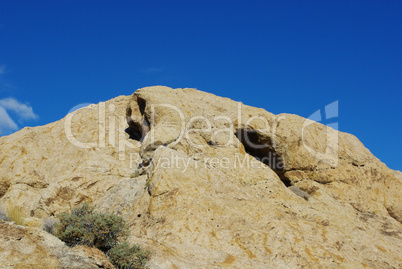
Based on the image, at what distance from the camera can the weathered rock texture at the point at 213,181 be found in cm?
1334

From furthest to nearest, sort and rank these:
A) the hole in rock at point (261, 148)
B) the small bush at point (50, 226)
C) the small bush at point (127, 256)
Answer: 1. the hole in rock at point (261, 148)
2. the small bush at point (50, 226)
3. the small bush at point (127, 256)

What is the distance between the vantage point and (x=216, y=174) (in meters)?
17.5

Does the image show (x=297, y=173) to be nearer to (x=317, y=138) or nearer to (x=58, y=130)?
(x=317, y=138)

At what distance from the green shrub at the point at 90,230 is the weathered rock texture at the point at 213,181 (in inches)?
42.2

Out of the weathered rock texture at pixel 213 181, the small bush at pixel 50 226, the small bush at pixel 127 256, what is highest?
the weathered rock texture at pixel 213 181

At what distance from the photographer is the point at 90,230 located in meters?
10.0

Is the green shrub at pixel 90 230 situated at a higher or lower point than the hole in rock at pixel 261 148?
lower

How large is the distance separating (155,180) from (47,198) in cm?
707

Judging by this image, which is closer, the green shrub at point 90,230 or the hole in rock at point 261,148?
the green shrub at point 90,230

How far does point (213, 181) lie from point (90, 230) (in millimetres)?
7782

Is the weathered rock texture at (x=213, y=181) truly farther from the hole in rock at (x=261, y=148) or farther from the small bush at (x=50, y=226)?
the small bush at (x=50, y=226)

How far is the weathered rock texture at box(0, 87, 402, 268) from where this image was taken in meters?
13.3

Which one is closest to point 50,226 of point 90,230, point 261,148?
point 90,230

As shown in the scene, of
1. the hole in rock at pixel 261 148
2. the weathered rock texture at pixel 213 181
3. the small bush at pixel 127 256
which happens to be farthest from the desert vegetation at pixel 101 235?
the hole in rock at pixel 261 148
